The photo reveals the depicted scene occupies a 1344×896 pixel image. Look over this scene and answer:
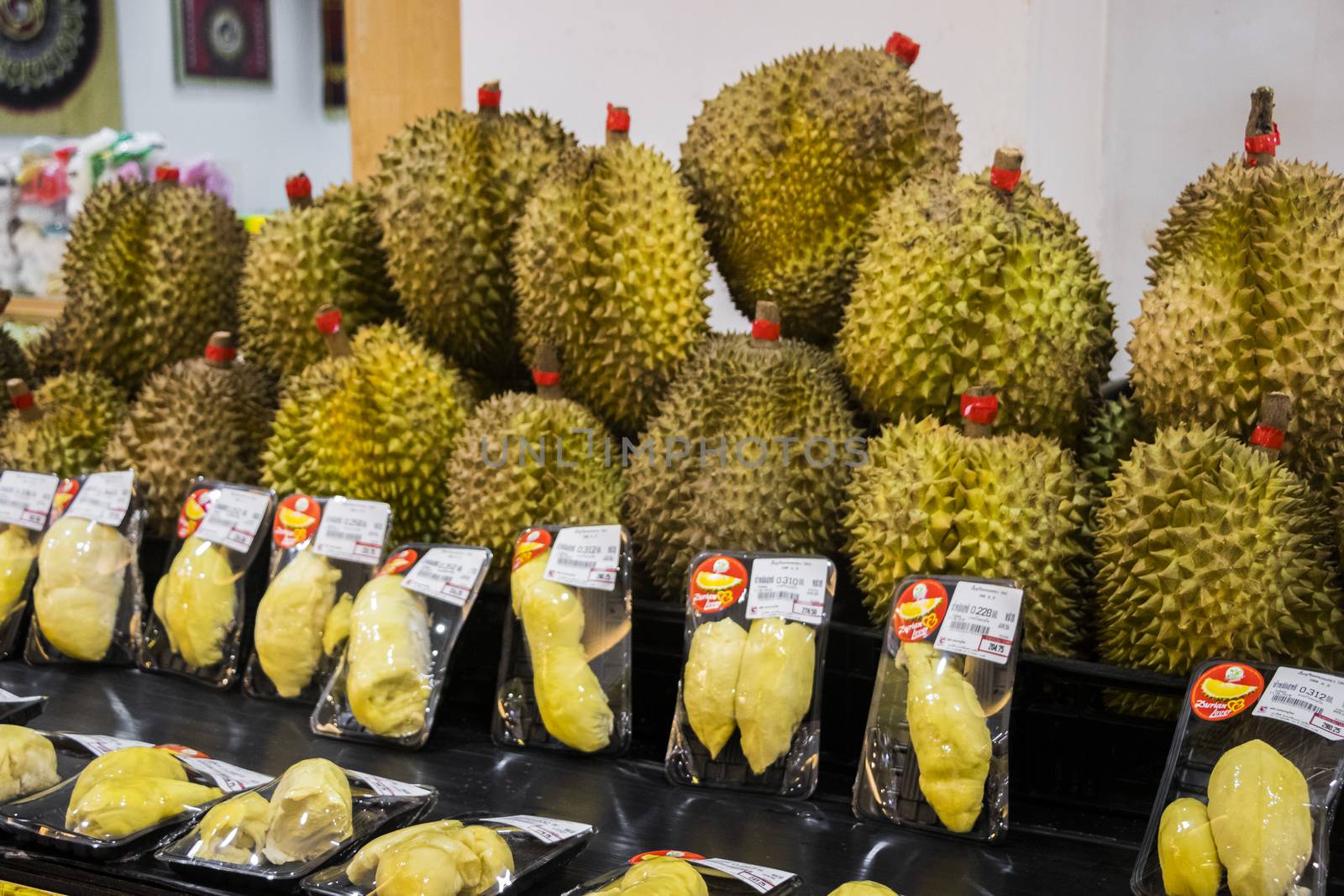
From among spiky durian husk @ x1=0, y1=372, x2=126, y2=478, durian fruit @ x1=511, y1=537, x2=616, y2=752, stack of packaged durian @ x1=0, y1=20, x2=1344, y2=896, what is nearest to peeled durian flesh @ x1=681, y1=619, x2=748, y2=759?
stack of packaged durian @ x1=0, y1=20, x2=1344, y2=896

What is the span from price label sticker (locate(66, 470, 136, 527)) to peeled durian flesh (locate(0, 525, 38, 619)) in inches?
5.1

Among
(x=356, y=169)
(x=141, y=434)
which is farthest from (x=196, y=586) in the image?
(x=356, y=169)

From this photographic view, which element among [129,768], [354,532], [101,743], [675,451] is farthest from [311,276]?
[129,768]

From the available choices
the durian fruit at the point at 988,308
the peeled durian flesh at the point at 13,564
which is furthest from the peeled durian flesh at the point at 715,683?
the peeled durian flesh at the point at 13,564

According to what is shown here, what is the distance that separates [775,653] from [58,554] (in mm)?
1352

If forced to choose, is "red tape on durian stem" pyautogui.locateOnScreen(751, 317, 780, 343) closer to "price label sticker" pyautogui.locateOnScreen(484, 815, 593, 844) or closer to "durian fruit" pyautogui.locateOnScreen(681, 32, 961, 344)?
"durian fruit" pyautogui.locateOnScreen(681, 32, 961, 344)

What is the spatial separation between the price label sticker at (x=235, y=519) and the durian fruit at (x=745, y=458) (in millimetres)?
660

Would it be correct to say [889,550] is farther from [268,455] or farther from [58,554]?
[58,554]

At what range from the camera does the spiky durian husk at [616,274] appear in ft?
6.38

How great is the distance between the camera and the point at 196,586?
1924mm

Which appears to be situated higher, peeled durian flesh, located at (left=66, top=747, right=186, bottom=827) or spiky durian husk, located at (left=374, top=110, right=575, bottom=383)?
spiky durian husk, located at (left=374, top=110, right=575, bottom=383)

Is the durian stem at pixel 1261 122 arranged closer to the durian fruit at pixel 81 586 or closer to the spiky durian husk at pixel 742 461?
Result: the spiky durian husk at pixel 742 461

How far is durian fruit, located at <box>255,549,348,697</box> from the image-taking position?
5.93ft

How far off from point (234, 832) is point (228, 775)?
215 mm
